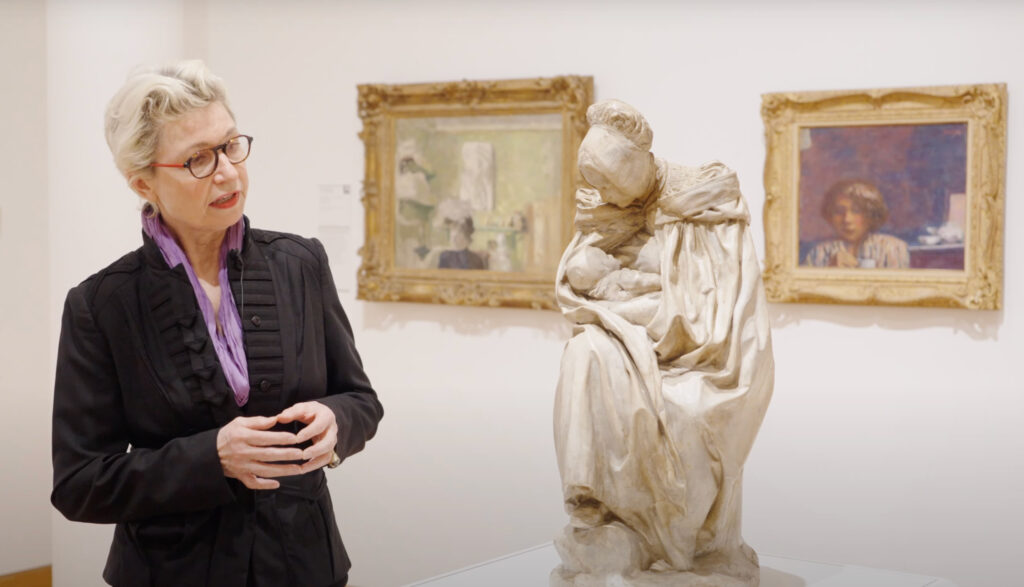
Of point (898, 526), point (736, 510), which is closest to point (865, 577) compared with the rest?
point (736, 510)

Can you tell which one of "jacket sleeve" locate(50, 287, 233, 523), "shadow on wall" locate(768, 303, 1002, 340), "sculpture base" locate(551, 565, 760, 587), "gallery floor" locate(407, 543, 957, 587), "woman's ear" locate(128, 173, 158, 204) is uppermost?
"woman's ear" locate(128, 173, 158, 204)

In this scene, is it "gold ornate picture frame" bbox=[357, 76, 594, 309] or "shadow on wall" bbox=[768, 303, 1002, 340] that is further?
"gold ornate picture frame" bbox=[357, 76, 594, 309]

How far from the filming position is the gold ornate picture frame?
17.3 ft

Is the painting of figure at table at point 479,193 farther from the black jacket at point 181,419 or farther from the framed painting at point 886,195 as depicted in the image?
the black jacket at point 181,419

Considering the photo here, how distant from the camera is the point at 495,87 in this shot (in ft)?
17.5

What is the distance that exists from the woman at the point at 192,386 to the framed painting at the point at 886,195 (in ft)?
8.98

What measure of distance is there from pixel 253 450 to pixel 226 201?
0.52 m

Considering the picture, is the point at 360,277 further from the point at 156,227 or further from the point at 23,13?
the point at 156,227

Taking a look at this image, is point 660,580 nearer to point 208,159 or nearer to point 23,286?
point 208,159

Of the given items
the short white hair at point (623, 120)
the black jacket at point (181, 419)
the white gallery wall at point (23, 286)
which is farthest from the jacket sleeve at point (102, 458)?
the white gallery wall at point (23, 286)

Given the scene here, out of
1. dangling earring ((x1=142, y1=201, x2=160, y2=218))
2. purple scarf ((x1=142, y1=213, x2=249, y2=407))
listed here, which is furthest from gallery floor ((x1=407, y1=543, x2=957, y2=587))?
dangling earring ((x1=142, y1=201, x2=160, y2=218))

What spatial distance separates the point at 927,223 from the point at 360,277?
2.70m

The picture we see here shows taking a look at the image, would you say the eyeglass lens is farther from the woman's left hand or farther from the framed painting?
the framed painting

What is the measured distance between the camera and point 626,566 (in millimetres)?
3361
